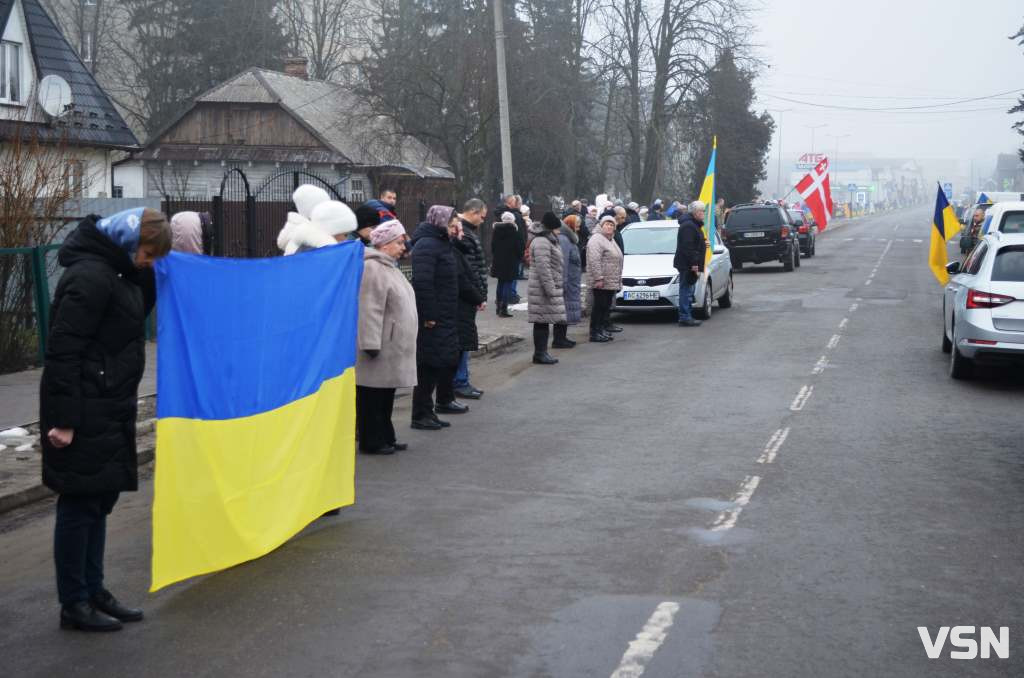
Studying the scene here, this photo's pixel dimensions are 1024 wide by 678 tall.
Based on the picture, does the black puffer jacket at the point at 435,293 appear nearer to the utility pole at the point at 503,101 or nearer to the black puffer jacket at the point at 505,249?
the black puffer jacket at the point at 505,249

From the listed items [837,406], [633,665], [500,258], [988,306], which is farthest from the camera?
[500,258]

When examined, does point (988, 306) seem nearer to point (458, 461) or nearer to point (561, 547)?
point (458, 461)

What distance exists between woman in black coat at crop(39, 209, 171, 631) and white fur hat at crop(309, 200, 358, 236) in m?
2.83

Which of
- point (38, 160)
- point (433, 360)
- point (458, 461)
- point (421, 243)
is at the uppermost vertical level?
point (38, 160)

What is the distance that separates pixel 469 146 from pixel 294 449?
3269cm

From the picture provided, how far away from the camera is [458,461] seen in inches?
379

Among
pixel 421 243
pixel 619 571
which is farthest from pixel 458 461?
pixel 619 571

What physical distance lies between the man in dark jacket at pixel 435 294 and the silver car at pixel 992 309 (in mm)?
5906

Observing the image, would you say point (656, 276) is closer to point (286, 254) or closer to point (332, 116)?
point (286, 254)

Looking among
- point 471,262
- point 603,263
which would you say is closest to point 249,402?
point 471,262

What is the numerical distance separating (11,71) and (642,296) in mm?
16314

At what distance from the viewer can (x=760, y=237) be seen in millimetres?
35156

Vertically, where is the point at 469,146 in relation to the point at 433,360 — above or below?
above

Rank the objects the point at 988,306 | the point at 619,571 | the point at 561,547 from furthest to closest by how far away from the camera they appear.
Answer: the point at 988,306, the point at 561,547, the point at 619,571
